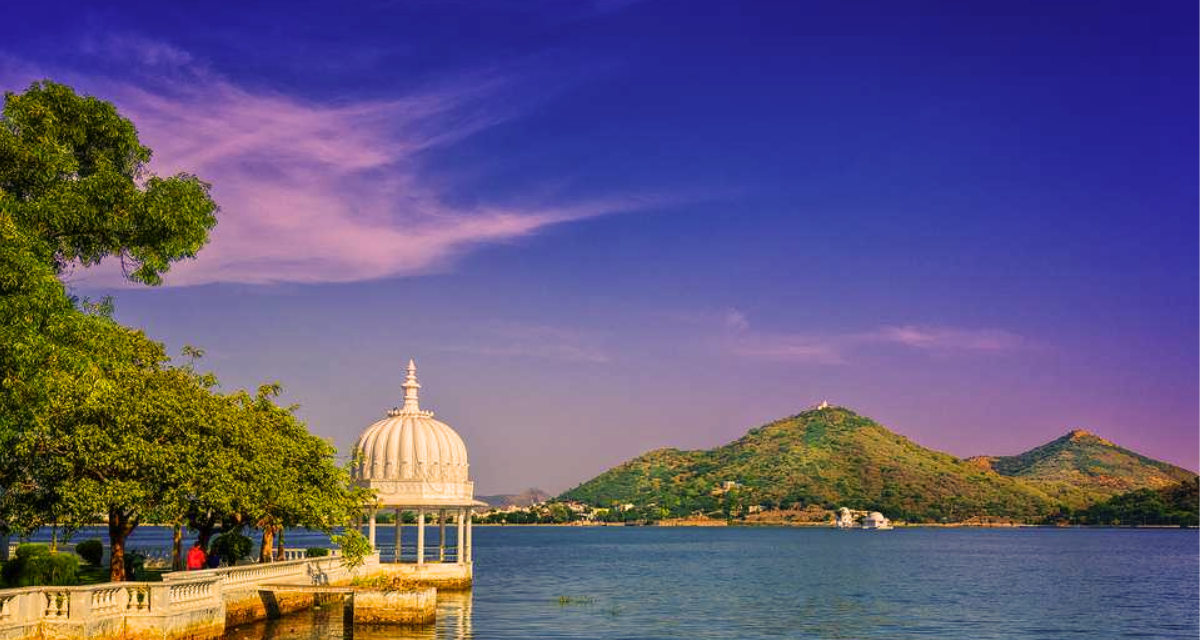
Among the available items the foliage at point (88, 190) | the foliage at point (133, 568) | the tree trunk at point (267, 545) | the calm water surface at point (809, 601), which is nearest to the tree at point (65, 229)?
the foliage at point (88, 190)

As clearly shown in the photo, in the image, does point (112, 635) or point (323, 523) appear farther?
point (323, 523)

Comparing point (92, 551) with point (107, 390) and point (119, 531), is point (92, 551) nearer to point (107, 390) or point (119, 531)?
point (119, 531)

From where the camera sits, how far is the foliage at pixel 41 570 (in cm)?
3788

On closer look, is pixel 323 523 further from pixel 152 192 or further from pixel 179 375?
pixel 152 192

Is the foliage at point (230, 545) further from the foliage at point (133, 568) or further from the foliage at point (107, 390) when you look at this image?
the foliage at point (133, 568)


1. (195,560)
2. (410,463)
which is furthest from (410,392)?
(195,560)

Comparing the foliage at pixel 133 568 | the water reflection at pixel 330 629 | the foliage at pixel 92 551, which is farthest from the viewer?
the foliage at pixel 92 551

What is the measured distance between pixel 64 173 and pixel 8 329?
548 centimetres

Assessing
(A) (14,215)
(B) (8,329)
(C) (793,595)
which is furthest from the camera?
(C) (793,595)

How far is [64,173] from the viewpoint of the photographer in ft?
102

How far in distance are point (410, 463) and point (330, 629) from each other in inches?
723

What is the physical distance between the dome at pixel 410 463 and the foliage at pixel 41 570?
79.7 feet

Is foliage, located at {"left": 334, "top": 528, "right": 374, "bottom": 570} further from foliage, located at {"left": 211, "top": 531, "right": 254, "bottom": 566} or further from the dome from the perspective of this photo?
the dome

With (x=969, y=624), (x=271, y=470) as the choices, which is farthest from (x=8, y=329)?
(x=969, y=624)
